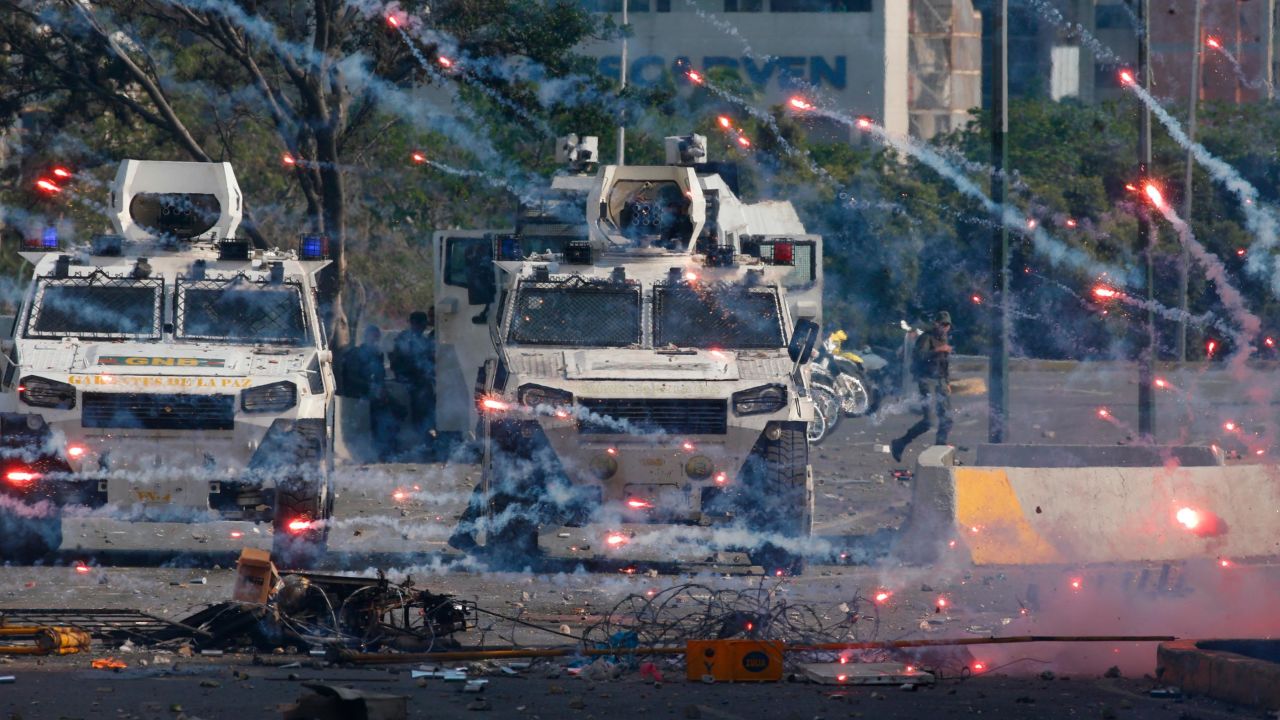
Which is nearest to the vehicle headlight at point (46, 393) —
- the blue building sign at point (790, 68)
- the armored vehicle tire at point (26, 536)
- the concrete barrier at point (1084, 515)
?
the armored vehicle tire at point (26, 536)

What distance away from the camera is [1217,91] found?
77875mm

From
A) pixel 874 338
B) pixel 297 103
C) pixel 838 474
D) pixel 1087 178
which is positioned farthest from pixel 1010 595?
pixel 1087 178

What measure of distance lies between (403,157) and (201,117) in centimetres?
333

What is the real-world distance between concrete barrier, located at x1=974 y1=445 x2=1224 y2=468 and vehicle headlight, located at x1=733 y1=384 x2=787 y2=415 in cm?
363

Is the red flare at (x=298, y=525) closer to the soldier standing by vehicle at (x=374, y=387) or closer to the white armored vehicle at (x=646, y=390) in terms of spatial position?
the white armored vehicle at (x=646, y=390)

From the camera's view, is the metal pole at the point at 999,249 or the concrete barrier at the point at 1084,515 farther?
the metal pole at the point at 999,249

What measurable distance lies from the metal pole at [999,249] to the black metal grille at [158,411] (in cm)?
897

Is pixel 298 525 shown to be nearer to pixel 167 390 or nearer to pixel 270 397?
pixel 270 397

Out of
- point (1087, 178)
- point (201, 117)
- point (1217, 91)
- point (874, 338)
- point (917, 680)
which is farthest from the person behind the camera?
point (1217, 91)

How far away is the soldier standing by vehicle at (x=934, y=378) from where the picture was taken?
23406 mm

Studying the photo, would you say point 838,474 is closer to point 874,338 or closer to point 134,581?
point 134,581

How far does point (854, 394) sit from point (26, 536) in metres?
16.0

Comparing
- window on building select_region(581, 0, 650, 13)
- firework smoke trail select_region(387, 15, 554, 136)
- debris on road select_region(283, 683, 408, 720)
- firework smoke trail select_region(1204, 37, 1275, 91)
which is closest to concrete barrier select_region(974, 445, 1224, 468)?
firework smoke trail select_region(1204, 37, 1275, 91)

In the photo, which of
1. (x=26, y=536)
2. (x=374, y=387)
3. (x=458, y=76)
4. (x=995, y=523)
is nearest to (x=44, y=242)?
(x=26, y=536)
